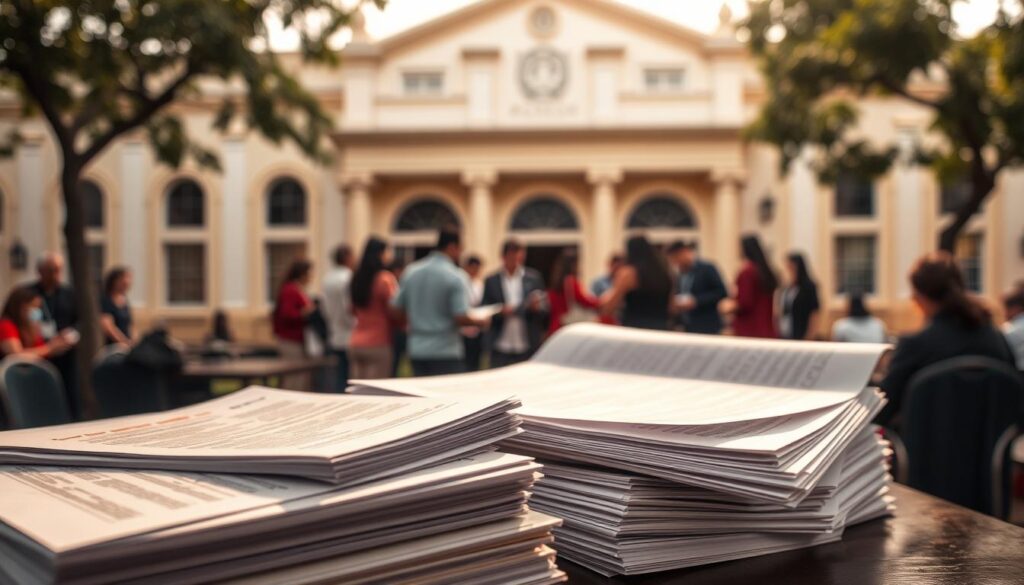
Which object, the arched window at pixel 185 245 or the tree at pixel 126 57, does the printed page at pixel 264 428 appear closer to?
the tree at pixel 126 57

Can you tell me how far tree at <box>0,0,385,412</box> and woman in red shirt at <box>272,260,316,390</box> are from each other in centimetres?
157

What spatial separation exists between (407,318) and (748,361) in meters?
4.51

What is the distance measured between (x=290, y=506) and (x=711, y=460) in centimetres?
40

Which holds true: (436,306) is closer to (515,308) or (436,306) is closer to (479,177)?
(515,308)

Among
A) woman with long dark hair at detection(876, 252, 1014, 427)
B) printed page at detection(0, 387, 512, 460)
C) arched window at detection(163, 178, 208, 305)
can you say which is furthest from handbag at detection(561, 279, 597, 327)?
arched window at detection(163, 178, 208, 305)

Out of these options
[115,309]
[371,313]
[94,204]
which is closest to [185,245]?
[94,204]

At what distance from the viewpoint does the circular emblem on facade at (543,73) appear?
19766mm

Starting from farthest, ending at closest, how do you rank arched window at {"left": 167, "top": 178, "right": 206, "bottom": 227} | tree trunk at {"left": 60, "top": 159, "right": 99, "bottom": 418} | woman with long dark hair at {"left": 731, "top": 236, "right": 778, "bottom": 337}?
arched window at {"left": 167, "top": 178, "right": 206, "bottom": 227}
tree trunk at {"left": 60, "top": 159, "right": 99, "bottom": 418}
woman with long dark hair at {"left": 731, "top": 236, "right": 778, "bottom": 337}

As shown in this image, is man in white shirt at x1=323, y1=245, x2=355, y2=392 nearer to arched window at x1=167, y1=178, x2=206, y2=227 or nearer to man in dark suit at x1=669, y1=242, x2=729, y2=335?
man in dark suit at x1=669, y1=242, x2=729, y2=335

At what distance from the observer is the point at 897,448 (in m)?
3.13

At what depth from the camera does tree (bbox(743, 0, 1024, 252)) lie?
Result: 27.3 feet

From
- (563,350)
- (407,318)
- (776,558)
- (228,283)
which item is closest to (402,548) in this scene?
(776,558)

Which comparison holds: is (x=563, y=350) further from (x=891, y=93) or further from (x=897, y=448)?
(x=891, y=93)

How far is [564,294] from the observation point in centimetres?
757
